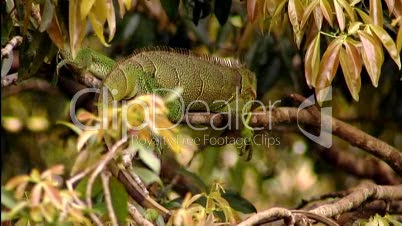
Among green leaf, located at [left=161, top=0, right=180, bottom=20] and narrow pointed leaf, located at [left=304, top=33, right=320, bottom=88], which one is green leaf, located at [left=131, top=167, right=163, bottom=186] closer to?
narrow pointed leaf, located at [left=304, top=33, right=320, bottom=88]

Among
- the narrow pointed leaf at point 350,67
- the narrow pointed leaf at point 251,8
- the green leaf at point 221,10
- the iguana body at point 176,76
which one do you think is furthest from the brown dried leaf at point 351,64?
the green leaf at point 221,10

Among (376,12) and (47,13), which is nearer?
(47,13)

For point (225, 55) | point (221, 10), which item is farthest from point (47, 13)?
point (225, 55)

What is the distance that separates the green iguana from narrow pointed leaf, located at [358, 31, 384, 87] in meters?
0.52

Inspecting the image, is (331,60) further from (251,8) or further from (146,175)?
(146,175)

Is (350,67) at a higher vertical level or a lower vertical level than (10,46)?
lower

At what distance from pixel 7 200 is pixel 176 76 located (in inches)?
38.2

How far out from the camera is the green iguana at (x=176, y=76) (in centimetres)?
184

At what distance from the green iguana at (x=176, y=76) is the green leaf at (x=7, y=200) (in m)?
0.69

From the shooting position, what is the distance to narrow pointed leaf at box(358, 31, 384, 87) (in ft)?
4.79

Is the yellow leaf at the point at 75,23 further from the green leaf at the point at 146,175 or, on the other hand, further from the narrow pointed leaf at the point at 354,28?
the narrow pointed leaf at the point at 354,28

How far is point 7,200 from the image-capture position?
3.40 feet

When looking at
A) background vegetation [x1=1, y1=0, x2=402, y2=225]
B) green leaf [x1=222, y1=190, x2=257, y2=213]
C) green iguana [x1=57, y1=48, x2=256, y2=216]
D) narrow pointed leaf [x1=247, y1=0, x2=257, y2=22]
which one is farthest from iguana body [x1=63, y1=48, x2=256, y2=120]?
narrow pointed leaf [x1=247, y1=0, x2=257, y2=22]

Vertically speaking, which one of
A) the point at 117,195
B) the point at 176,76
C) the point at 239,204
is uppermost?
the point at 117,195
